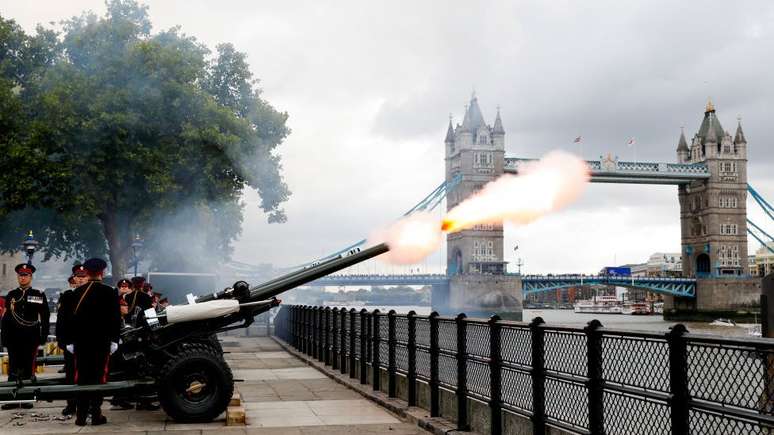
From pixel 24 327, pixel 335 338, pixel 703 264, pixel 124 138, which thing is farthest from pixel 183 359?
pixel 703 264

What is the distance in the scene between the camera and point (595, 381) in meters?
7.00

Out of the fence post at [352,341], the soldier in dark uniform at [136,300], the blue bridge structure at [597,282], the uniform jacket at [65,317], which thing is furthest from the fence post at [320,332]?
the blue bridge structure at [597,282]

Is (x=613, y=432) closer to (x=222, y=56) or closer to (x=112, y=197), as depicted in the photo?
(x=112, y=197)

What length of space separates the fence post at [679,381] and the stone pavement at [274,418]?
5.13 meters

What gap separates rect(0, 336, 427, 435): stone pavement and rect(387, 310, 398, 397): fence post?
42cm

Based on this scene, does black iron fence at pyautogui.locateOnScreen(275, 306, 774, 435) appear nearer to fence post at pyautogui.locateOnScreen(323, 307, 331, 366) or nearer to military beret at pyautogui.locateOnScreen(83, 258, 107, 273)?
military beret at pyautogui.locateOnScreen(83, 258, 107, 273)

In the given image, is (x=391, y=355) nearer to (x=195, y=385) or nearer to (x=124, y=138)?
(x=195, y=385)

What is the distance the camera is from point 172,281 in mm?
38219

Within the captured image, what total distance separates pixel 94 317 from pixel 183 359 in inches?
46.1

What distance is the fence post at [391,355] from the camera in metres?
13.4

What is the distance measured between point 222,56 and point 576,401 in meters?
38.6

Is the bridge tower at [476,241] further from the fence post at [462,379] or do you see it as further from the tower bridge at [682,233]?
the fence post at [462,379]

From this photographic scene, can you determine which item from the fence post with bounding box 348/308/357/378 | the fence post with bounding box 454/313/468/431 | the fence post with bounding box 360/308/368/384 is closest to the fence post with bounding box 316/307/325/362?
the fence post with bounding box 348/308/357/378

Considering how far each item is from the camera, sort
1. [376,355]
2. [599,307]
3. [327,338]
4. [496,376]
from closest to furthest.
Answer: [496,376] → [376,355] → [327,338] → [599,307]
